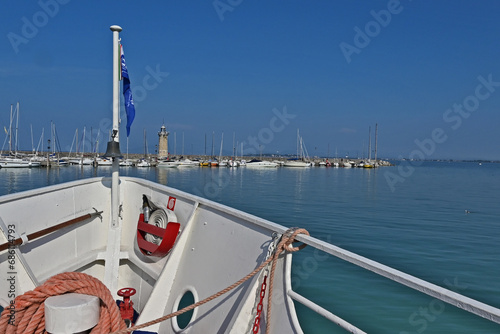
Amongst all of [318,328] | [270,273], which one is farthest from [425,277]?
[270,273]

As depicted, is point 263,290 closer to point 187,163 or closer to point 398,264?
point 398,264

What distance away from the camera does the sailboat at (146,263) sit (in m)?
2.60

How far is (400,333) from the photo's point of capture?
613 cm

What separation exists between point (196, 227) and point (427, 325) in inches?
200

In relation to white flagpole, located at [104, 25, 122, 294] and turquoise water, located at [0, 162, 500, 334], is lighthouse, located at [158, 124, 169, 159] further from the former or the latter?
white flagpole, located at [104, 25, 122, 294]

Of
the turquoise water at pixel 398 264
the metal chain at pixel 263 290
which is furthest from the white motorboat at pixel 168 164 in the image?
the metal chain at pixel 263 290

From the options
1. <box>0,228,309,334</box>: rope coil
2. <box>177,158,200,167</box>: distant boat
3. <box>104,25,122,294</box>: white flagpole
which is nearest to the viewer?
<box>0,228,309,334</box>: rope coil

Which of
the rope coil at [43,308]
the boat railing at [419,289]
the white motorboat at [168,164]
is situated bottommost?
the white motorboat at [168,164]

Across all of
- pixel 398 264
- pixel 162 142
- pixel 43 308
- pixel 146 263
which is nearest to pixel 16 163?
pixel 162 142

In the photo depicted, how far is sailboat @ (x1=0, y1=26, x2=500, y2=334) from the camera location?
8.52ft

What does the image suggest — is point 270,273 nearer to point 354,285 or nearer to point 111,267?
point 111,267

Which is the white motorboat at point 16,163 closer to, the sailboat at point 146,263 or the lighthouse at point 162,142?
the lighthouse at point 162,142
